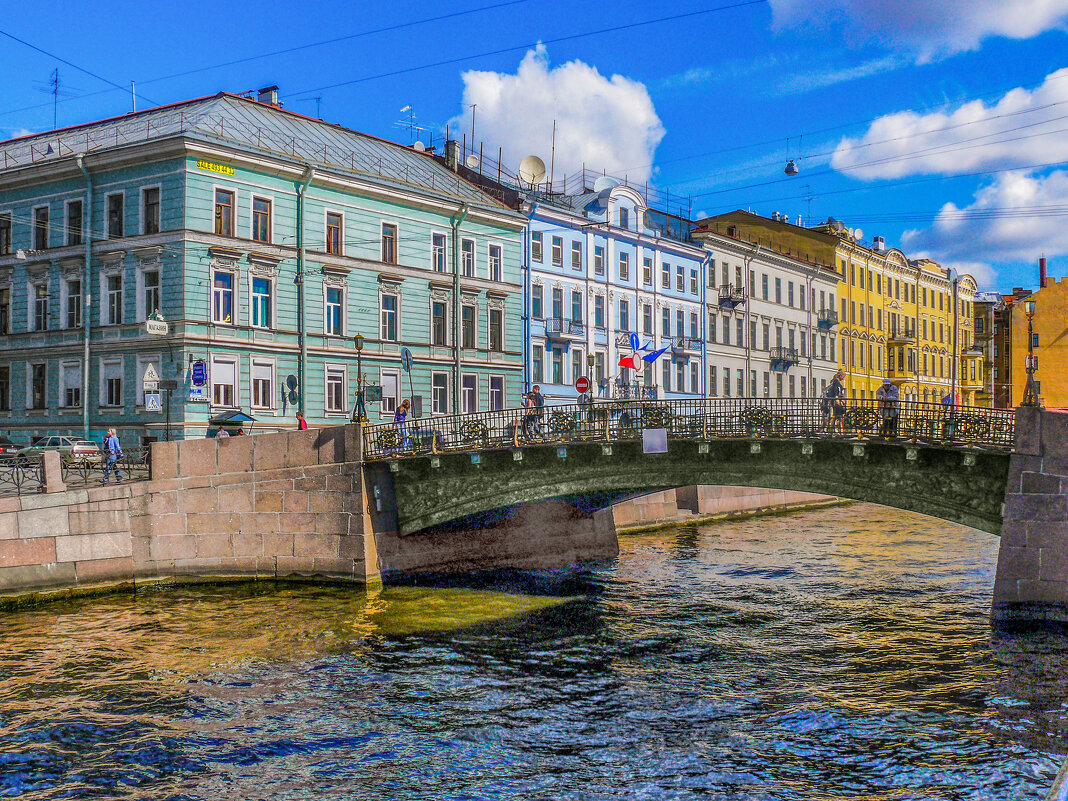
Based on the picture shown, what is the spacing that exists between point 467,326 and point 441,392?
3.17 metres

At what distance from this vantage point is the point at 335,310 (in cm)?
3694

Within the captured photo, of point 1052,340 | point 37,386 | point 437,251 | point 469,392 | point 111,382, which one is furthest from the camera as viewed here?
point 1052,340

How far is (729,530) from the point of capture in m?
37.0

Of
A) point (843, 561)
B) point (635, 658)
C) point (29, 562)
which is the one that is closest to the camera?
point (635, 658)

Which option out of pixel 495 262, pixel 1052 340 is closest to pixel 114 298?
pixel 495 262

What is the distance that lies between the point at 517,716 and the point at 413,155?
34945 mm

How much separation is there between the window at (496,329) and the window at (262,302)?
432 inches

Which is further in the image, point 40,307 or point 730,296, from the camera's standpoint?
point 730,296

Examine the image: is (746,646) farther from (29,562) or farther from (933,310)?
(933,310)

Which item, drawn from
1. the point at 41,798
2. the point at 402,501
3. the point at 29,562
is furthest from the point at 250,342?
the point at 41,798

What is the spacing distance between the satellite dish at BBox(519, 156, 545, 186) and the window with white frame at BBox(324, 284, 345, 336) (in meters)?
13.2

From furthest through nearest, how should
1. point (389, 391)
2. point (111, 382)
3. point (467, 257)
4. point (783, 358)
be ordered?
point (783, 358) → point (467, 257) → point (389, 391) → point (111, 382)

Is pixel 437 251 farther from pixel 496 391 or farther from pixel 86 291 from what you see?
pixel 86 291

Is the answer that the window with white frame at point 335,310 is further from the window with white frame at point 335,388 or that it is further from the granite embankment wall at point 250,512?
the granite embankment wall at point 250,512
